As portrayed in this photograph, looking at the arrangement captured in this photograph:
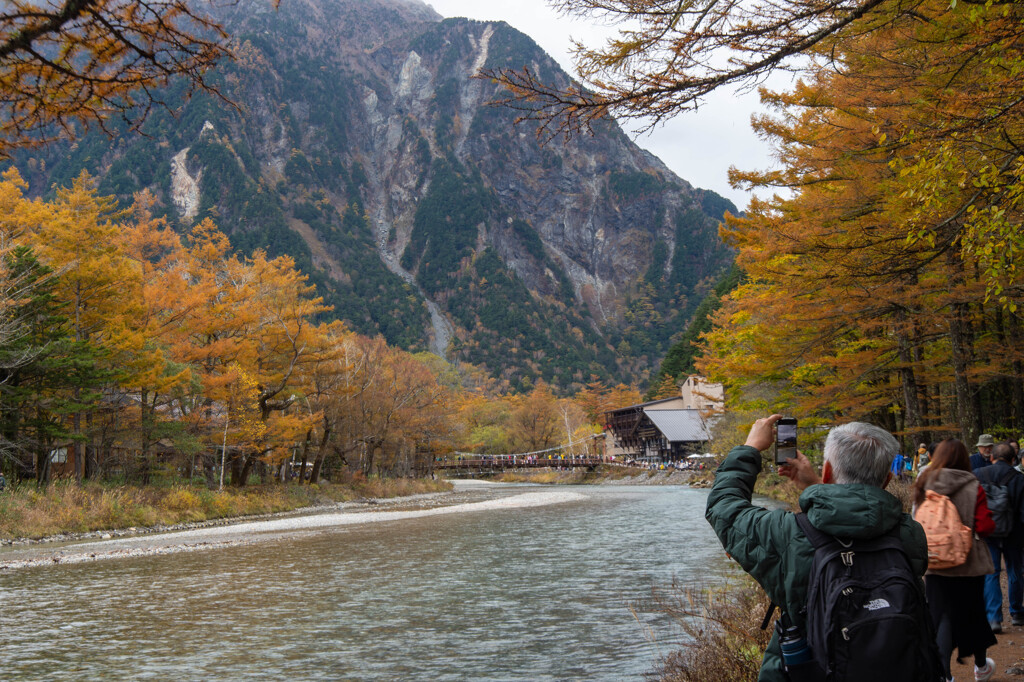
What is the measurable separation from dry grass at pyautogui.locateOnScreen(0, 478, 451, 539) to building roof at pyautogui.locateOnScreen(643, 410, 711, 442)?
3810 cm

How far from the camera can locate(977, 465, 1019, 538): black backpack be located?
5695mm

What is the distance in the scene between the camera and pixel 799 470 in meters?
2.73

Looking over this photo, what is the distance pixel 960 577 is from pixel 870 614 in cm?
298

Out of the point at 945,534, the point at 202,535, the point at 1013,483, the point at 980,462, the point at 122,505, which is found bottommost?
the point at 202,535

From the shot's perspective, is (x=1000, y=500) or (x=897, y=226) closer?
(x=1000, y=500)

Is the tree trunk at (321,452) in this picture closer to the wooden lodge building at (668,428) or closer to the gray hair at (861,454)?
the wooden lodge building at (668,428)

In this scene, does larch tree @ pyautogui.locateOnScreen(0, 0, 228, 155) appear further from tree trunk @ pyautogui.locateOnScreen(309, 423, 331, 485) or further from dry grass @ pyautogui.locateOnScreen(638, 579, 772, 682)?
tree trunk @ pyautogui.locateOnScreen(309, 423, 331, 485)

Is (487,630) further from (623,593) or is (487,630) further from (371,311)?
(371,311)

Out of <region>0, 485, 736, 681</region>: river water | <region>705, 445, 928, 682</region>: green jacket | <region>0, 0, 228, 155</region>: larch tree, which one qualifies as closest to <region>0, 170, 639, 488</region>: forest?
<region>0, 485, 736, 681</region>: river water

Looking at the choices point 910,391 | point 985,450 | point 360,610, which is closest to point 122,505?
point 360,610

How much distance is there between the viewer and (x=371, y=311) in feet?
518

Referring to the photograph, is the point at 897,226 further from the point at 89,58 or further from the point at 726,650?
the point at 89,58

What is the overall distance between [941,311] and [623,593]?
683cm

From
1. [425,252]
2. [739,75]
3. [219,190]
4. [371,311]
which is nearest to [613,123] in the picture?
[739,75]
